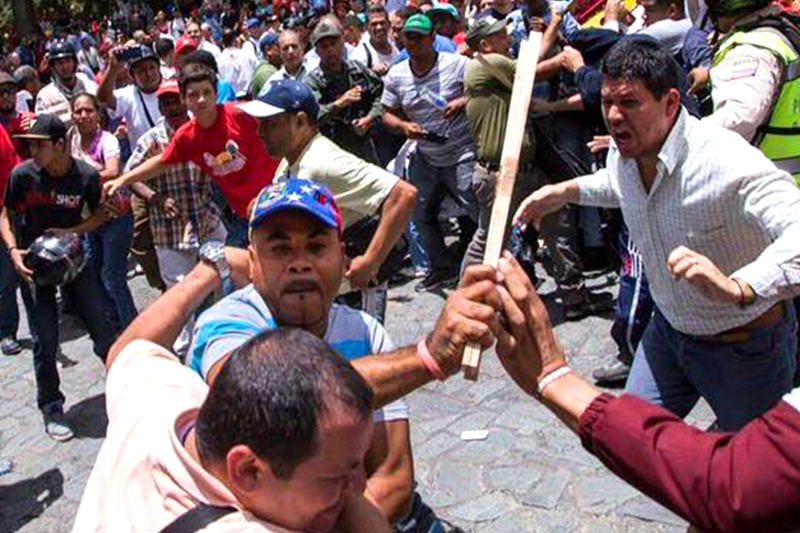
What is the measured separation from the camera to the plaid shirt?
6.06 meters

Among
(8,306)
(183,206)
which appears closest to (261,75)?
(183,206)

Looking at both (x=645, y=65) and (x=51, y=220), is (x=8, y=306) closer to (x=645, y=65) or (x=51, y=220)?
(x=51, y=220)

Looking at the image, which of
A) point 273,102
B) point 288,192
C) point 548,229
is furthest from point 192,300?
point 548,229

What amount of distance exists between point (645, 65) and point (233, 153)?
3.00m

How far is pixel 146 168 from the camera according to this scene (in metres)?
5.70

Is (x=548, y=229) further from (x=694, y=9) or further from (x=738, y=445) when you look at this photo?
(x=738, y=445)

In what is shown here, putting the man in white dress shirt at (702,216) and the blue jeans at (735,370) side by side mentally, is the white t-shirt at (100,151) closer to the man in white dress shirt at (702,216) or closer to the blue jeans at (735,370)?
the man in white dress shirt at (702,216)

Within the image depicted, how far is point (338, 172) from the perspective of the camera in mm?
3996

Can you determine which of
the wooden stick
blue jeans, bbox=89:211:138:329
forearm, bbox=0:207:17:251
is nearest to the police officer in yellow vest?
the wooden stick

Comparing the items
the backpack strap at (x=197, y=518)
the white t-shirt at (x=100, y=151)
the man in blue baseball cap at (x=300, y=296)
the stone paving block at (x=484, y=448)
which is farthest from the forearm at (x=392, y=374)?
the white t-shirt at (x=100, y=151)

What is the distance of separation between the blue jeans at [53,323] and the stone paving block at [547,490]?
296 cm

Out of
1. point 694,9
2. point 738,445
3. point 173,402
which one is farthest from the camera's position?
point 694,9

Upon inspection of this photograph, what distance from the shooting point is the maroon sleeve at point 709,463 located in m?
1.66

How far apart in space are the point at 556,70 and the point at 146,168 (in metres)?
2.75
